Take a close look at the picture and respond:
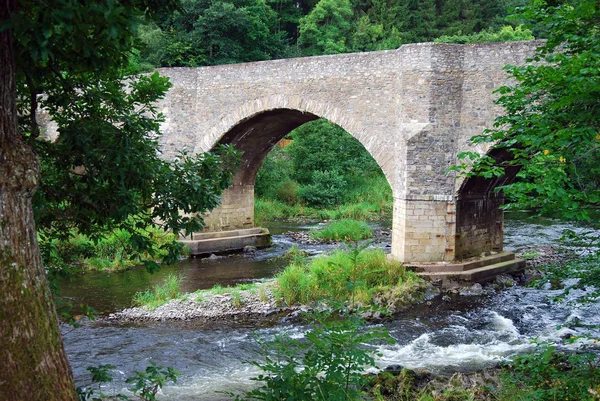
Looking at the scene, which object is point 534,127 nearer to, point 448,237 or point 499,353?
point 499,353

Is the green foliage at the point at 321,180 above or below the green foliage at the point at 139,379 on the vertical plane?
above

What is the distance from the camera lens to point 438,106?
12.6 metres

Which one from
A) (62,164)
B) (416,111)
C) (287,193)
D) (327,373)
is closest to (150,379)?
(327,373)

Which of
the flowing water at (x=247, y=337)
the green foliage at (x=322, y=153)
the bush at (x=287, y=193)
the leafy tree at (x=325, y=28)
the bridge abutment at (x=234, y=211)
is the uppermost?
the leafy tree at (x=325, y=28)

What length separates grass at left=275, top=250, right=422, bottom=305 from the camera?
11.4m

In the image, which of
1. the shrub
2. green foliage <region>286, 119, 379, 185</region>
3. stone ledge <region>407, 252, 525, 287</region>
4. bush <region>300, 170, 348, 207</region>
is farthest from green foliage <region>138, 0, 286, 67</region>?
stone ledge <region>407, 252, 525, 287</region>

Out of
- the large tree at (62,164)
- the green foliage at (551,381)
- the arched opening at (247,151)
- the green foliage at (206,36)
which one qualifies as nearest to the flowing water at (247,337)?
the green foliage at (551,381)

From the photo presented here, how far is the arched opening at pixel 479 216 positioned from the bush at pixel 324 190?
38.8 feet

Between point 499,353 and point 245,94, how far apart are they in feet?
32.0

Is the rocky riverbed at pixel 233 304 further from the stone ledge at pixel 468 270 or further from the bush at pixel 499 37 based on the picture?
the bush at pixel 499 37

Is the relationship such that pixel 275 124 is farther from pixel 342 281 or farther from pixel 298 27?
pixel 298 27

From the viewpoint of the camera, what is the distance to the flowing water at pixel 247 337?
8.38 metres

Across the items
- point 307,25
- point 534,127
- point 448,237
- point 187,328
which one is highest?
point 307,25

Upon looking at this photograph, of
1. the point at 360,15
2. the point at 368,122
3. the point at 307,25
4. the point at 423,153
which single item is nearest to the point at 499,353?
the point at 423,153
